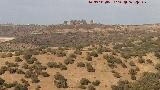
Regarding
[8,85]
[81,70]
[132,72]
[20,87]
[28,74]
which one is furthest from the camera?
[132,72]

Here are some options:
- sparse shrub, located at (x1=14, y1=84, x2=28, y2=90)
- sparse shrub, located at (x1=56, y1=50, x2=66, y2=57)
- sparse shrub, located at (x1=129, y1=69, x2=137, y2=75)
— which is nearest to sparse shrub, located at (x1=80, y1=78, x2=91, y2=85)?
sparse shrub, located at (x1=14, y1=84, x2=28, y2=90)

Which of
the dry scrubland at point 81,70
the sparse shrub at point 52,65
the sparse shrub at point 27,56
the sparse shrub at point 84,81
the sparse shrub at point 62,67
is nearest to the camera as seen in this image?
the dry scrubland at point 81,70

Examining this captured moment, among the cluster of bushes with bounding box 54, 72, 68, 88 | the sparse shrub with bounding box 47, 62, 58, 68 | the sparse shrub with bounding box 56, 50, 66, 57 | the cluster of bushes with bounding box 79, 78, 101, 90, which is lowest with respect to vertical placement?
the cluster of bushes with bounding box 79, 78, 101, 90

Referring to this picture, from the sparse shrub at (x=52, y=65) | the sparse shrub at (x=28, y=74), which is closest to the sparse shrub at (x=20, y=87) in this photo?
the sparse shrub at (x=28, y=74)

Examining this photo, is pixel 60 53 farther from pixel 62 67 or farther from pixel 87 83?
pixel 87 83

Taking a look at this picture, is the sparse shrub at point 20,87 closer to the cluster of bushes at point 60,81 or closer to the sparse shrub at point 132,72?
the cluster of bushes at point 60,81

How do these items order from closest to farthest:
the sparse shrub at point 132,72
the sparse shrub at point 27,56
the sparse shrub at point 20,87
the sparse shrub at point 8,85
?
the sparse shrub at point 20,87 → the sparse shrub at point 8,85 → the sparse shrub at point 132,72 → the sparse shrub at point 27,56

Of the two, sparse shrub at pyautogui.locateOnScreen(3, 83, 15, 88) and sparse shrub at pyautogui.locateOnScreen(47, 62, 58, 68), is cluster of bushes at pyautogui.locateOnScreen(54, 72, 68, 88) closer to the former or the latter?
sparse shrub at pyautogui.locateOnScreen(47, 62, 58, 68)

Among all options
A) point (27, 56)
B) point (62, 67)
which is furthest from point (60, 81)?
point (27, 56)

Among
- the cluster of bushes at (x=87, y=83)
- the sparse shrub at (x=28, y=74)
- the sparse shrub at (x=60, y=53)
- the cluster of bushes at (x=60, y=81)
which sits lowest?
the cluster of bushes at (x=87, y=83)

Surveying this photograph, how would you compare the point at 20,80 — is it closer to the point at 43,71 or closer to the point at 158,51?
the point at 43,71
